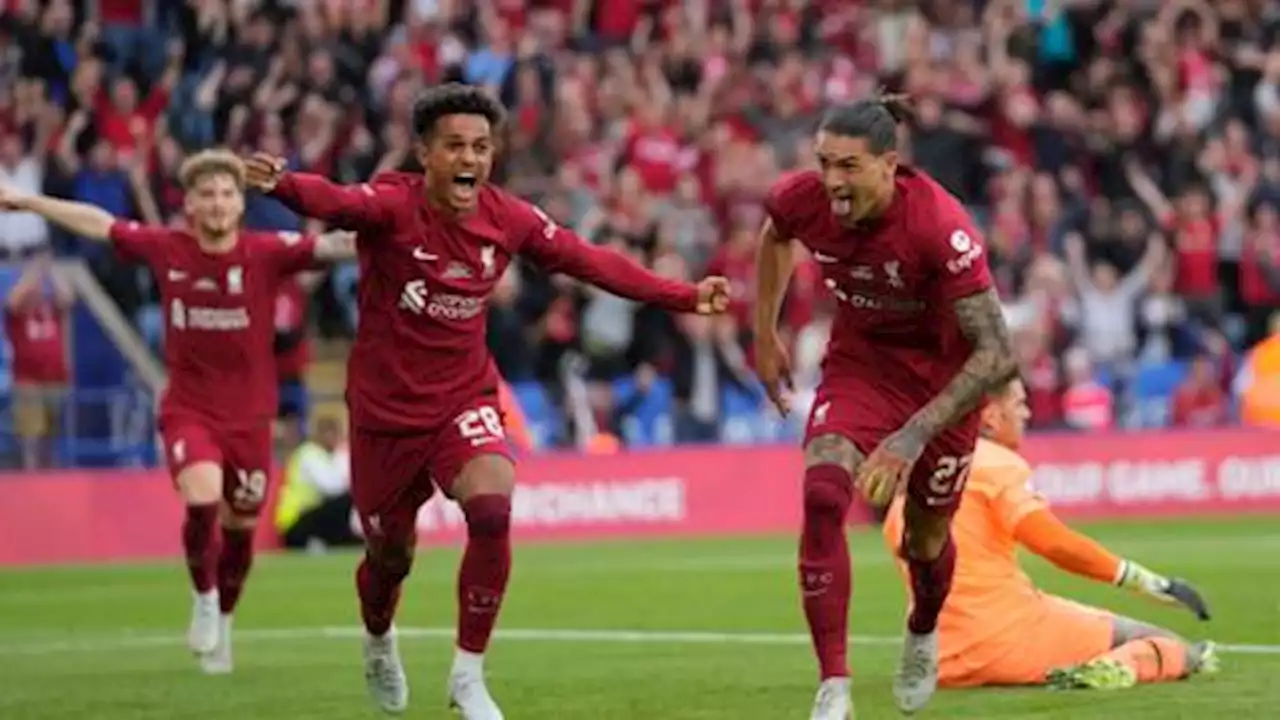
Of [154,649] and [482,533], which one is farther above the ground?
[482,533]

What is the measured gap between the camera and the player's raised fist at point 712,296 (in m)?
12.8

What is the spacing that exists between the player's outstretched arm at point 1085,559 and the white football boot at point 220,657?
16.7 feet

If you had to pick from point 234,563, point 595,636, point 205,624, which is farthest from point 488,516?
point 595,636

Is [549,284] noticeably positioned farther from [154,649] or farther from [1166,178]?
[154,649]

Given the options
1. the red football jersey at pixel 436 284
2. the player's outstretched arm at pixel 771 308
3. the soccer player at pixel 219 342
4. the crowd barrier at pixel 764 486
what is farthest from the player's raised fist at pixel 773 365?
the crowd barrier at pixel 764 486

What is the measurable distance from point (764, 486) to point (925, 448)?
58.8 ft

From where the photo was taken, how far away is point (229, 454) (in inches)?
690

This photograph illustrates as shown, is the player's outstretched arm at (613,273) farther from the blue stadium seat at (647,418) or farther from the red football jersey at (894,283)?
the blue stadium seat at (647,418)

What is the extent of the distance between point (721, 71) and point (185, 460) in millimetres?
18019

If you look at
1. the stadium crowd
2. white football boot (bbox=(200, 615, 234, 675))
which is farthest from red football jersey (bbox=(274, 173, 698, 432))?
the stadium crowd

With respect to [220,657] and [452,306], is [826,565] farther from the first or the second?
[220,657]

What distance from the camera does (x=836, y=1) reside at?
3691cm

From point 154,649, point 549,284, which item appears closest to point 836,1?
point 549,284

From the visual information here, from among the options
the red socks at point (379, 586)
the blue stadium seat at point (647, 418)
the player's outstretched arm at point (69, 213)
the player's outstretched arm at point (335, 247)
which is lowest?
the blue stadium seat at point (647, 418)
